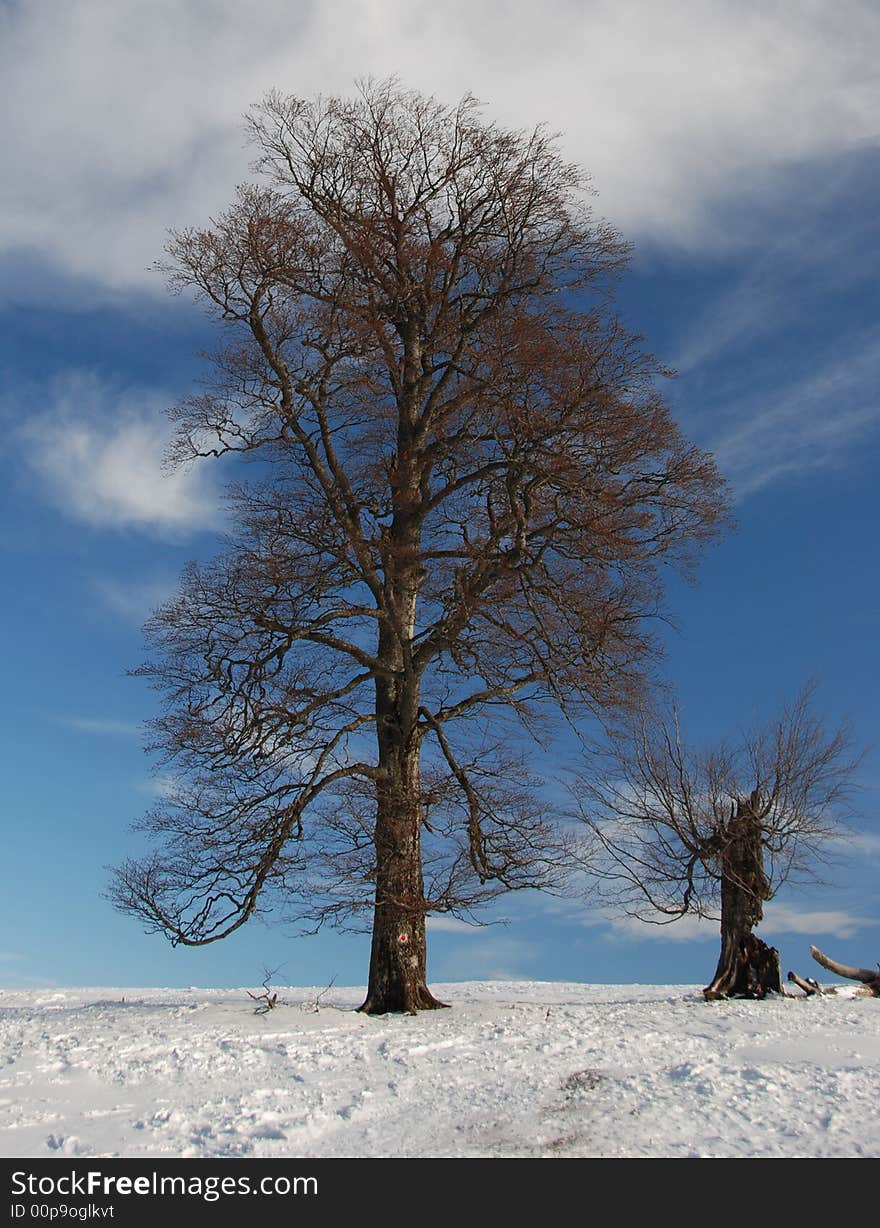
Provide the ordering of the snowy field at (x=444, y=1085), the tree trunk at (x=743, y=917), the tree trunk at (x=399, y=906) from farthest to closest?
the tree trunk at (x=743, y=917), the tree trunk at (x=399, y=906), the snowy field at (x=444, y=1085)

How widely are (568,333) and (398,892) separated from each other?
731 centimetres

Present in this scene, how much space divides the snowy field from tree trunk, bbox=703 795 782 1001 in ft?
6.96

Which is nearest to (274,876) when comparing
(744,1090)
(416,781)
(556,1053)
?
(416,781)

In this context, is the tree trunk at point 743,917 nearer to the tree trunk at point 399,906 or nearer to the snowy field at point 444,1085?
the snowy field at point 444,1085

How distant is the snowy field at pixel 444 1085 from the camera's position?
291 inches

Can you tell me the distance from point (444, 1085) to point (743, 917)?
7.62 meters

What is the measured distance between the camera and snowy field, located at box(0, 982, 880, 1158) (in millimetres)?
7391

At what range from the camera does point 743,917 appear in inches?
595

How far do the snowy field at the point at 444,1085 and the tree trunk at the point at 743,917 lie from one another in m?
2.12

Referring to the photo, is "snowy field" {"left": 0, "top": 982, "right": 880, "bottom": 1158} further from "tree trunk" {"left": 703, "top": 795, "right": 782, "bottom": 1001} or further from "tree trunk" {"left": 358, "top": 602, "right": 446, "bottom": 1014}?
"tree trunk" {"left": 703, "top": 795, "right": 782, "bottom": 1001}

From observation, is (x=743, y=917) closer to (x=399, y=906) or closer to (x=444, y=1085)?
(x=399, y=906)

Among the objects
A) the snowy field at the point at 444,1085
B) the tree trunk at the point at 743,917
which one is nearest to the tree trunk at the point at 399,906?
the snowy field at the point at 444,1085

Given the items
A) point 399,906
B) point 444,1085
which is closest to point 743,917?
point 399,906

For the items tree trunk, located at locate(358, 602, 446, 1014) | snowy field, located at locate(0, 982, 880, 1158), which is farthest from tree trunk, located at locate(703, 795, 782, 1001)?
tree trunk, located at locate(358, 602, 446, 1014)
